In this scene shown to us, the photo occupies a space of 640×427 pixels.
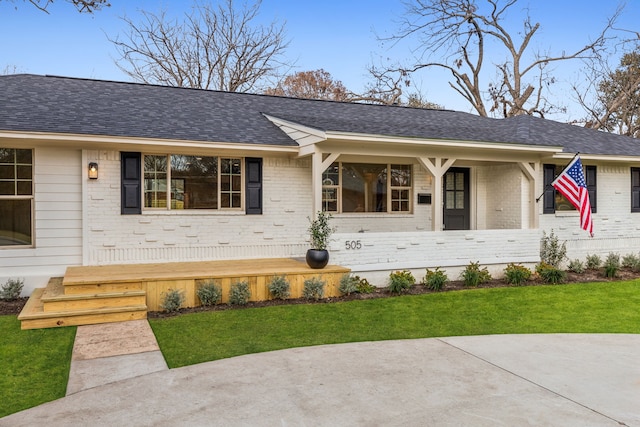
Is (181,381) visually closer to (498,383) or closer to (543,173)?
(498,383)

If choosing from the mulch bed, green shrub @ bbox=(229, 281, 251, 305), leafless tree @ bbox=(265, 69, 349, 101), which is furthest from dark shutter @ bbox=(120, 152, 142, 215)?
leafless tree @ bbox=(265, 69, 349, 101)

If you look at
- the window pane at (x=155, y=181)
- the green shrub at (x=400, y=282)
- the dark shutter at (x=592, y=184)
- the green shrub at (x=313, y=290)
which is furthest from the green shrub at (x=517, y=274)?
→ the window pane at (x=155, y=181)

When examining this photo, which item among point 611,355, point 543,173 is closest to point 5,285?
point 611,355

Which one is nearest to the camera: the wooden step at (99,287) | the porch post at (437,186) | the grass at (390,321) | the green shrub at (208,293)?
the grass at (390,321)

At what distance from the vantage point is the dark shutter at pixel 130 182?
8.50 metres

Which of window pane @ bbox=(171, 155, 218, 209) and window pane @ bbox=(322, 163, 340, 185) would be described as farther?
window pane @ bbox=(322, 163, 340, 185)

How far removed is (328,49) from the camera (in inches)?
998

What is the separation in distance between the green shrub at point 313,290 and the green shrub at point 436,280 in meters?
2.24

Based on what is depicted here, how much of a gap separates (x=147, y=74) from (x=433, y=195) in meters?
18.1

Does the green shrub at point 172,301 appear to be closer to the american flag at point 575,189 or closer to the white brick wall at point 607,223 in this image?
the american flag at point 575,189

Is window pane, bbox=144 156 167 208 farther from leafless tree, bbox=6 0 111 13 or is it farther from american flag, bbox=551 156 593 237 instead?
american flag, bbox=551 156 593 237

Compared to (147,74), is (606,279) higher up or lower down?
lower down

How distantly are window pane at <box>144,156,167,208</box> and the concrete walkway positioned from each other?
4398 mm

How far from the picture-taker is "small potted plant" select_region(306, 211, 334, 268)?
8.27 m
